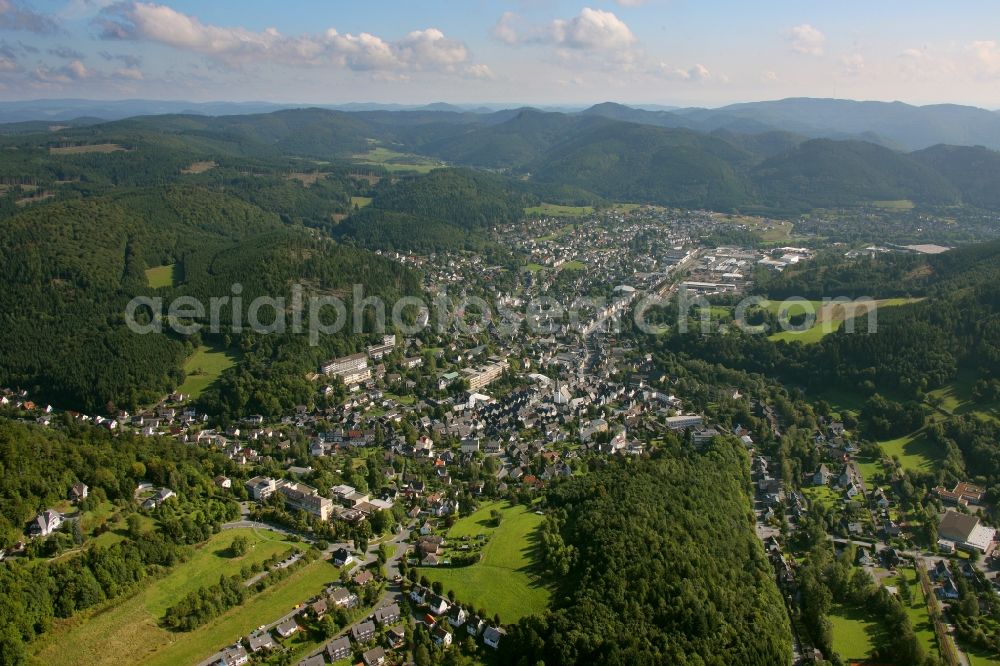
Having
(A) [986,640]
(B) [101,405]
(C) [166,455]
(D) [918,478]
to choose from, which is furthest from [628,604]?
(B) [101,405]

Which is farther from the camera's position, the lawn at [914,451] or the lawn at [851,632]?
the lawn at [914,451]

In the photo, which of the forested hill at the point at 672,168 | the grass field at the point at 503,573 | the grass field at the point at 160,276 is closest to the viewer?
the grass field at the point at 503,573

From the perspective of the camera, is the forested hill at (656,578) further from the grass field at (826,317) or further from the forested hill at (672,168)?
the forested hill at (672,168)

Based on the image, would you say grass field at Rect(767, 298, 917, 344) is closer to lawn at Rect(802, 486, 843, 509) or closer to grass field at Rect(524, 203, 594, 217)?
lawn at Rect(802, 486, 843, 509)

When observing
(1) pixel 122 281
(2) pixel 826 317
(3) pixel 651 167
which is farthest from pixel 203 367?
(3) pixel 651 167

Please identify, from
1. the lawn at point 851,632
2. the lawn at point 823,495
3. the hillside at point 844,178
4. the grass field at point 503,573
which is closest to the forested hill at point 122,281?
the grass field at point 503,573

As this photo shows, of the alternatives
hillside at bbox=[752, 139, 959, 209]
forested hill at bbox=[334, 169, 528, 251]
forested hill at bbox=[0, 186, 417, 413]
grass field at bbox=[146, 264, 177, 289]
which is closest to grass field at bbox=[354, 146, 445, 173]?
forested hill at bbox=[334, 169, 528, 251]
